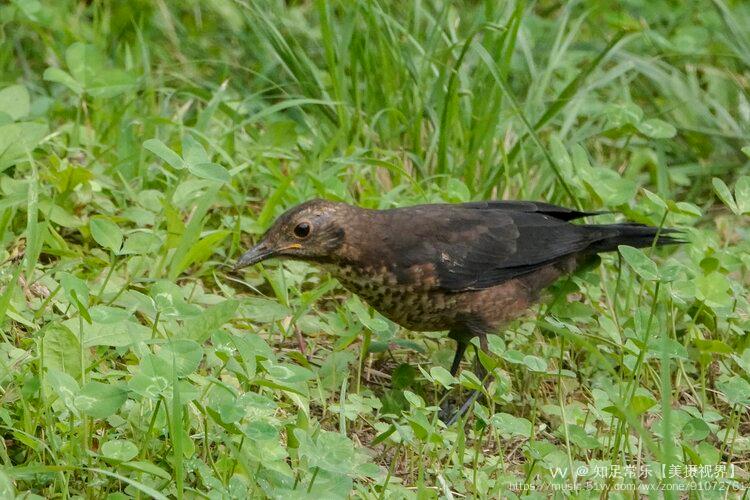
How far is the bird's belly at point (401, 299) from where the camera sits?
4789 mm

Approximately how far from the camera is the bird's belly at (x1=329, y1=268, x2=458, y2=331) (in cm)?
479

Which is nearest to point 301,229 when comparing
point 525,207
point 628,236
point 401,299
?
point 401,299

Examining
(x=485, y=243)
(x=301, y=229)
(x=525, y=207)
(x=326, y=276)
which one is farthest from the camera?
(x=326, y=276)

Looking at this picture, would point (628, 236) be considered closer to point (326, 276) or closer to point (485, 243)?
point (485, 243)

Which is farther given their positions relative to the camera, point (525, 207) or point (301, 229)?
point (525, 207)

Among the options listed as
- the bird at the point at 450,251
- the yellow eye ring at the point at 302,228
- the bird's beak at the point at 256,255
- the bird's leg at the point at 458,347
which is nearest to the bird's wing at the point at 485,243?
the bird at the point at 450,251

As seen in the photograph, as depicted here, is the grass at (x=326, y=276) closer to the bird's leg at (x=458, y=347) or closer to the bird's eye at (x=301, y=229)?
the bird's leg at (x=458, y=347)

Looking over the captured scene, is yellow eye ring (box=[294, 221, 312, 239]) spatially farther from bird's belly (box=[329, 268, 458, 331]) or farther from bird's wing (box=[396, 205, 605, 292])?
bird's wing (box=[396, 205, 605, 292])

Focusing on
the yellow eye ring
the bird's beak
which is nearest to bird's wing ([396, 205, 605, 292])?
the yellow eye ring

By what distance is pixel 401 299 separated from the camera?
4789 millimetres

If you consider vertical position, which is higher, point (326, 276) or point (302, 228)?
point (302, 228)

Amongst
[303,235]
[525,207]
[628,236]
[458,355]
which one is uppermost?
[303,235]

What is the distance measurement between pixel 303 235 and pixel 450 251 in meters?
0.65

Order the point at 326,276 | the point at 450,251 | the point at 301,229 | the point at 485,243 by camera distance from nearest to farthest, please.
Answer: the point at 301,229 < the point at 450,251 < the point at 485,243 < the point at 326,276
